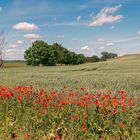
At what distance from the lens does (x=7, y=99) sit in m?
10.0

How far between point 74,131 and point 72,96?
7.07 ft

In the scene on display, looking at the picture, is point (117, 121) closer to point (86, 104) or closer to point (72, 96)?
point (86, 104)

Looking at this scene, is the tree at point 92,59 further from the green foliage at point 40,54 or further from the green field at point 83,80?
the green field at point 83,80

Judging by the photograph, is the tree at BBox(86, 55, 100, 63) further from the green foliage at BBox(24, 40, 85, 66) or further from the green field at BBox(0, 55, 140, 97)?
the green field at BBox(0, 55, 140, 97)

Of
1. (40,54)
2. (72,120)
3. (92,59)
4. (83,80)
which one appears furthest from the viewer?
(92,59)

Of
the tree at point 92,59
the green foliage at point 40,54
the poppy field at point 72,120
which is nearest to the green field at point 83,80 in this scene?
the poppy field at point 72,120

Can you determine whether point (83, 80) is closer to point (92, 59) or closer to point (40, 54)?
point (40, 54)

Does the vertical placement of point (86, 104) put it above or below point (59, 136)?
above

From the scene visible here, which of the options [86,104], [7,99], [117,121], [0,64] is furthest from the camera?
[0,64]

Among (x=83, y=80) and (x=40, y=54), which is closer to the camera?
(x=83, y=80)

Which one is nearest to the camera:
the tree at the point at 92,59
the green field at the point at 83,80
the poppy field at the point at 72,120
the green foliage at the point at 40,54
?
the poppy field at the point at 72,120

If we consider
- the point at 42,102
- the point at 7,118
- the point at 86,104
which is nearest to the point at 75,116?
the point at 86,104

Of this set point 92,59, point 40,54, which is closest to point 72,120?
point 40,54

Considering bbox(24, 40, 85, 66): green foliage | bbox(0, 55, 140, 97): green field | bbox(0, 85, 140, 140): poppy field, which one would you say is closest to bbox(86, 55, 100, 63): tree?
bbox(24, 40, 85, 66): green foliage
